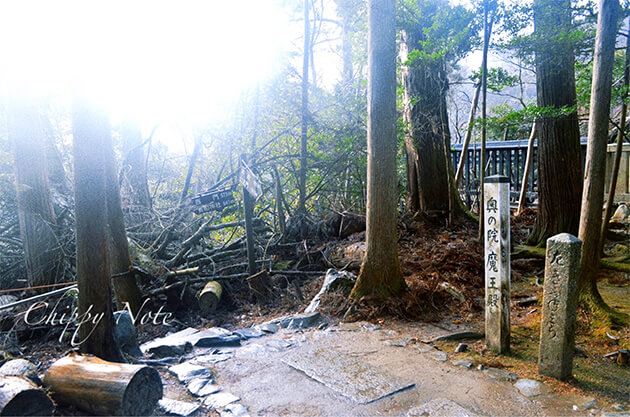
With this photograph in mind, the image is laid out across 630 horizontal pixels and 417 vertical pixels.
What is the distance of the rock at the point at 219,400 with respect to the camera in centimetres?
363

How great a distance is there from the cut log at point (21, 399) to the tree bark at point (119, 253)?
3224 millimetres

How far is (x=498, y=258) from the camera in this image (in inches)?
173

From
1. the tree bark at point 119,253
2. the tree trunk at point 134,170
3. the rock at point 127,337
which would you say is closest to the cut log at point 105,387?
the rock at point 127,337

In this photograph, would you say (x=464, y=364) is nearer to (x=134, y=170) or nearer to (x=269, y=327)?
(x=269, y=327)

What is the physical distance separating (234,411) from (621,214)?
36.7ft

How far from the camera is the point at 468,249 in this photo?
816 cm

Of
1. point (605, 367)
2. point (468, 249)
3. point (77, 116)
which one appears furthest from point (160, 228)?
point (605, 367)

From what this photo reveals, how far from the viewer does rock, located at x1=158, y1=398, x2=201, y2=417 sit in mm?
3455

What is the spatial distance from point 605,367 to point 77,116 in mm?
5573

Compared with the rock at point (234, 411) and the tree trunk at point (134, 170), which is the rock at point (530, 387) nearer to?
the rock at point (234, 411)

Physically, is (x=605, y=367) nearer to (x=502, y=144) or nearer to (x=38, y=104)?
(x=38, y=104)

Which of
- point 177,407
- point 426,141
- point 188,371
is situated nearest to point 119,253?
point 188,371

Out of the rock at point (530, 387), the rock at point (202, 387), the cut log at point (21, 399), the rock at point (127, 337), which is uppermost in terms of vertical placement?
the cut log at point (21, 399)

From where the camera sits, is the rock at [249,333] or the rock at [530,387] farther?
the rock at [249,333]
